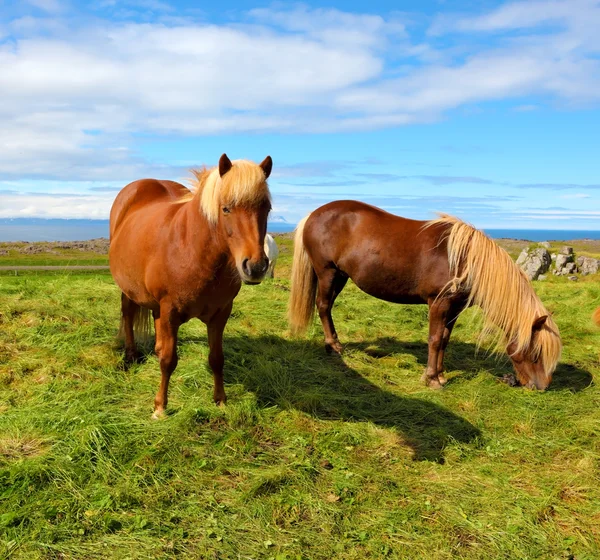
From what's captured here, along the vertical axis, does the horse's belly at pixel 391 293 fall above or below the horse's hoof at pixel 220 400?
above

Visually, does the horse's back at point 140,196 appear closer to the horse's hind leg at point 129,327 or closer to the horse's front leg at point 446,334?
the horse's hind leg at point 129,327

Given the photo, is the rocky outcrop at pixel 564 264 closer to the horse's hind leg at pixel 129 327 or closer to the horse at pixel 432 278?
the horse at pixel 432 278

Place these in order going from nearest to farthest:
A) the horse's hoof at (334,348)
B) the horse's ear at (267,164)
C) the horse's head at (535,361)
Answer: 1. the horse's ear at (267,164)
2. the horse's head at (535,361)
3. the horse's hoof at (334,348)

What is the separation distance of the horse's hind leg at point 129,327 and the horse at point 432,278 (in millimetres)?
2150

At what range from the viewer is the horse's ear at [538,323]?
5012 mm

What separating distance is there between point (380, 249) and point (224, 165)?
302 cm

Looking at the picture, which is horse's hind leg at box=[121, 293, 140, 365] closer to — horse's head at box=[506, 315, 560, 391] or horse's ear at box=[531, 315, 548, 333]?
horse's head at box=[506, 315, 560, 391]

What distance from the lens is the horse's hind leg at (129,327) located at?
4938 millimetres

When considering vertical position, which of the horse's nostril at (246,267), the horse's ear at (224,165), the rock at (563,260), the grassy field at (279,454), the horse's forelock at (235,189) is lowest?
the grassy field at (279,454)

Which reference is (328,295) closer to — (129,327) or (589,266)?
(129,327)

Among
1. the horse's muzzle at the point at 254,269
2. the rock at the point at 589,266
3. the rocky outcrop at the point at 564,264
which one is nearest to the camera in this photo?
the horse's muzzle at the point at 254,269

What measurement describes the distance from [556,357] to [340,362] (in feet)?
7.61

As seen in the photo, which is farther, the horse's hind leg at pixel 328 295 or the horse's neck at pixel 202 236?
the horse's hind leg at pixel 328 295

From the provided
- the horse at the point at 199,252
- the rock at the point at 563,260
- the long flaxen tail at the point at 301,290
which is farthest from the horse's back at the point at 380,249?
the rock at the point at 563,260
